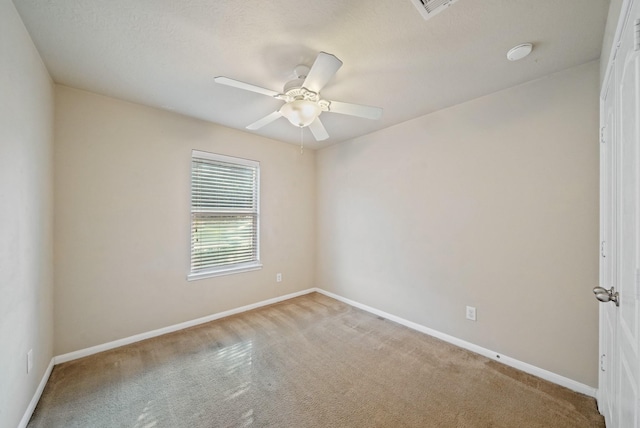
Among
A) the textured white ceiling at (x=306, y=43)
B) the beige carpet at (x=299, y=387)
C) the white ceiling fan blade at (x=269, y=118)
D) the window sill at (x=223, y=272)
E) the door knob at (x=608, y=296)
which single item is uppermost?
the textured white ceiling at (x=306, y=43)

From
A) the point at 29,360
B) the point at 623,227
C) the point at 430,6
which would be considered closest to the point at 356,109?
the point at 430,6

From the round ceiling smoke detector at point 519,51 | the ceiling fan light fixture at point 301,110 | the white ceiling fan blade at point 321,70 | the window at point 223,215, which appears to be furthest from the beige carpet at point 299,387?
the round ceiling smoke detector at point 519,51

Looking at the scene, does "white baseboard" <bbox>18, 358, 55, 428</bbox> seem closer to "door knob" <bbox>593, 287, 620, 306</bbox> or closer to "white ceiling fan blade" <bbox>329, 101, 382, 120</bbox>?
"white ceiling fan blade" <bbox>329, 101, 382, 120</bbox>

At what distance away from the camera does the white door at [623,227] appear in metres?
0.85

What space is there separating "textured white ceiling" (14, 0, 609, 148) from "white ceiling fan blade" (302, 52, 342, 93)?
0.83 feet

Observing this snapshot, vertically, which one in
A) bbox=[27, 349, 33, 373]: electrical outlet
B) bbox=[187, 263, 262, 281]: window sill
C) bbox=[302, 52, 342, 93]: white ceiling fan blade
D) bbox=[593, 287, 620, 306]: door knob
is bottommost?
bbox=[27, 349, 33, 373]: electrical outlet

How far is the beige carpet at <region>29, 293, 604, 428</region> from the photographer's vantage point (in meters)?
1.58

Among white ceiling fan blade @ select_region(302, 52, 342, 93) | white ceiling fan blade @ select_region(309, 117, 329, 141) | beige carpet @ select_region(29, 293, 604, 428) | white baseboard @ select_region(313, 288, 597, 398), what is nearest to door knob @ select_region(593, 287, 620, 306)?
beige carpet @ select_region(29, 293, 604, 428)

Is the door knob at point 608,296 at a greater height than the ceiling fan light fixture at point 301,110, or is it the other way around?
→ the ceiling fan light fixture at point 301,110

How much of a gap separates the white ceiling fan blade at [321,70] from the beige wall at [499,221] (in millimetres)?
1634

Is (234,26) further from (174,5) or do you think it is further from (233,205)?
(233,205)

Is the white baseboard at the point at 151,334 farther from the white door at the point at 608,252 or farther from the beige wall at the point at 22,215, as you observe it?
the white door at the point at 608,252

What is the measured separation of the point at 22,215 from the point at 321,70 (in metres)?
2.08

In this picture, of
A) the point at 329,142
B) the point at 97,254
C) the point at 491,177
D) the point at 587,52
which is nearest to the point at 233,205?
the point at 97,254
